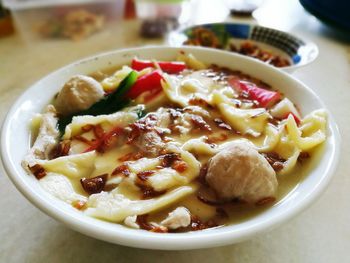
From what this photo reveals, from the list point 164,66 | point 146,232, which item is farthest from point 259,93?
point 146,232

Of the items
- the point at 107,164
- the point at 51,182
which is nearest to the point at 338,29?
the point at 107,164

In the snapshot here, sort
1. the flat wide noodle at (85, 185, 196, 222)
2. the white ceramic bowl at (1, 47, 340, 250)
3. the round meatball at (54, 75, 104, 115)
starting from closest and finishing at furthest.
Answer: the white ceramic bowl at (1, 47, 340, 250), the flat wide noodle at (85, 185, 196, 222), the round meatball at (54, 75, 104, 115)

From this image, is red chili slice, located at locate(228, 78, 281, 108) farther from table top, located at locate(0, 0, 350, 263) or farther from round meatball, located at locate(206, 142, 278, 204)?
round meatball, located at locate(206, 142, 278, 204)

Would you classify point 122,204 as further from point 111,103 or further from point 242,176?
point 111,103

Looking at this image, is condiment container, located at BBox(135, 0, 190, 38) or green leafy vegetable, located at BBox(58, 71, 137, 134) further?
condiment container, located at BBox(135, 0, 190, 38)

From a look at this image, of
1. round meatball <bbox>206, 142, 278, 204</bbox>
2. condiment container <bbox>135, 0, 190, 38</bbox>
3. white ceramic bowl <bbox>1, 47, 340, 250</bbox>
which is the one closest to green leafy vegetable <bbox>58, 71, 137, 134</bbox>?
white ceramic bowl <bbox>1, 47, 340, 250</bbox>

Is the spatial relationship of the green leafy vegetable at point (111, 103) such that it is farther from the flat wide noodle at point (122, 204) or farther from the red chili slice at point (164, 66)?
the flat wide noodle at point (122, 204)

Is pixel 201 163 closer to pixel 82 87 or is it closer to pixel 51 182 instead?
pixel 51 182
